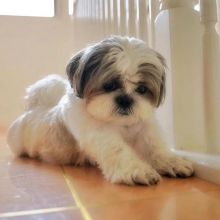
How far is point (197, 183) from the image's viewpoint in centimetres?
89

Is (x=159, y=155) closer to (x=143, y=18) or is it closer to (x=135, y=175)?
(x=135, y=175)

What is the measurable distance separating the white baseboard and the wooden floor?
0.02 meters

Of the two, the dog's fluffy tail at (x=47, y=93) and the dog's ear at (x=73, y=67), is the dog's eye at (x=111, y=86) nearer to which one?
the dog's ear at (x=73, y=67)

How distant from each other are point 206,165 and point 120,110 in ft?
0.84

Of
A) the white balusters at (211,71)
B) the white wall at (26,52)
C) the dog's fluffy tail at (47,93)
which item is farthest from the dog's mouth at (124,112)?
the white wall at (26,52)

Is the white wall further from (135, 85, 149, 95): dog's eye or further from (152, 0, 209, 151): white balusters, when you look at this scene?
(135, 85, 149, 95): dog's eye

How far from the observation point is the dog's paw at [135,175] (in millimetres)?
861

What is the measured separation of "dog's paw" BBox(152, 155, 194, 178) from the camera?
96 cm

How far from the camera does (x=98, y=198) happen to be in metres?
0.76

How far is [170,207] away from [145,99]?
40 cm

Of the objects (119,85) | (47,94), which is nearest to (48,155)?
(47,94)

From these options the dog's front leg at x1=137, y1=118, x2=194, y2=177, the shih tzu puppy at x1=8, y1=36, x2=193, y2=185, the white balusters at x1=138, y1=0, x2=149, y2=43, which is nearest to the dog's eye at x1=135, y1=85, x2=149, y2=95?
the shih tzu puppy at x1=8, y1=36, x2=193, y2=185

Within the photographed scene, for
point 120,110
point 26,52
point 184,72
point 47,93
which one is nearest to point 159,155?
point 120,110

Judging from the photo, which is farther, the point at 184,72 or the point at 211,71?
the point at 184,72
